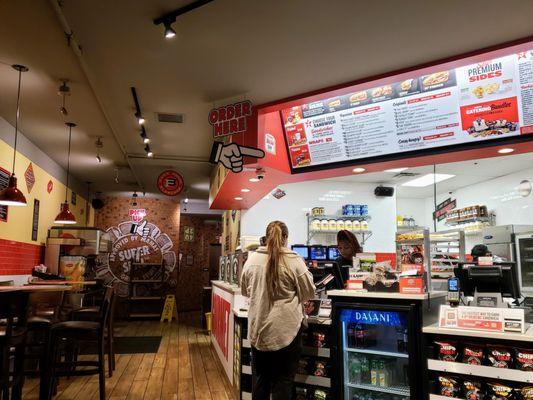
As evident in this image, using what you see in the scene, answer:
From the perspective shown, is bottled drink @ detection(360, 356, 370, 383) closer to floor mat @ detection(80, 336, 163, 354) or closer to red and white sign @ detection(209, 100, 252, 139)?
red and white sign @ detection(209, 100, 252, 139)

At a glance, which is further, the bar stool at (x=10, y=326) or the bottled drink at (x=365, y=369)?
the bottled drink at (x=365, y=369)

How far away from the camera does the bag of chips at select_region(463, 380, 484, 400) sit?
9.64ft

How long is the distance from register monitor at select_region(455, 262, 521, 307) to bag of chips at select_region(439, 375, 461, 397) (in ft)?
2.15

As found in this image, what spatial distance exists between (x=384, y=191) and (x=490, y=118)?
15.5 feet

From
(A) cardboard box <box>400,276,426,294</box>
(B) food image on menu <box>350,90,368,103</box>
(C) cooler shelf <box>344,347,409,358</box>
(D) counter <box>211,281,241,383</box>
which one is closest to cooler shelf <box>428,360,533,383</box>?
(C) cooler shelf <box>344,347,409,358</box>

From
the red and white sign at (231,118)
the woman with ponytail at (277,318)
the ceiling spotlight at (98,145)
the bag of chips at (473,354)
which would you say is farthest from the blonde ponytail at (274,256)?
the ceiling spotlight at (98,145)

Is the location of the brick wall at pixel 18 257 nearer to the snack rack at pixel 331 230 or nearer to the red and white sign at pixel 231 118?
the red and white sign at pixel 231 118

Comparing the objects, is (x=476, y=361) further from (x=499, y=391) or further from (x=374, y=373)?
(x=374, y=373)

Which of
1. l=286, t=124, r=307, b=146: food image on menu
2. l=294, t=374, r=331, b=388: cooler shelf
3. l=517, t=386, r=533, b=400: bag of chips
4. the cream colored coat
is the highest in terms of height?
l=286, t=124, r=307, b=146: food image on menu

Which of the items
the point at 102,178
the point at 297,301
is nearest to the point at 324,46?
the point at 297,301

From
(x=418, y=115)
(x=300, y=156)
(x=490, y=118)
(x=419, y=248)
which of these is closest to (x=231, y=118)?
(x=300, y=156)

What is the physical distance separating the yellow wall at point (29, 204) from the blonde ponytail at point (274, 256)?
15.8ft

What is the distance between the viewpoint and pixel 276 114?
18.1ft

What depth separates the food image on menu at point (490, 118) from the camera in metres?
4.07
